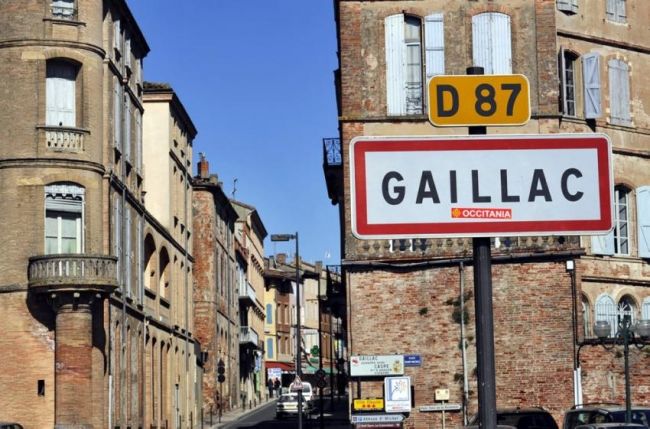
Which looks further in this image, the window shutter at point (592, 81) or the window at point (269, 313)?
the window at point (269, 313)

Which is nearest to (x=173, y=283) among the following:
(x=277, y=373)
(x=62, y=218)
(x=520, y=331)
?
(x=62, y=218)

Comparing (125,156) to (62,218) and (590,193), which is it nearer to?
(62,218)

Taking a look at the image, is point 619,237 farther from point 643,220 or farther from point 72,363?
point 72,363

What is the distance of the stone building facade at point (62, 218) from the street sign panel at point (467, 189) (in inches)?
1299

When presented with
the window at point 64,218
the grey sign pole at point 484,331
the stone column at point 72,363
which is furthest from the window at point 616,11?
the grey sign pole at point 484,331

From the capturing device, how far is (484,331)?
623 centimetres

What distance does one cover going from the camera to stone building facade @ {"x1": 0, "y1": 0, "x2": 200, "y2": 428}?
38.3m

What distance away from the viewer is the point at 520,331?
3650cm

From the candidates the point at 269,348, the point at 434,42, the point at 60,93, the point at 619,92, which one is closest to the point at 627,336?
the point at 434,42

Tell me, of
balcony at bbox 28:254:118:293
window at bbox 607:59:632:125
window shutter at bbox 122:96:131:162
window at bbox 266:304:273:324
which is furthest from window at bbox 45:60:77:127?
window at bbox 266:304:273:324

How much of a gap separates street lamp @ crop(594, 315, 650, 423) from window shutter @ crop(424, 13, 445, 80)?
30.5ft

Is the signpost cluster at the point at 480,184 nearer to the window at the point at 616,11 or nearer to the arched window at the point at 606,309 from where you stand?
the arched window at the point at 606,309

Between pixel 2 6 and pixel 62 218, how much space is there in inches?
266

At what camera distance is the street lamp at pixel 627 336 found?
26.1 metres
